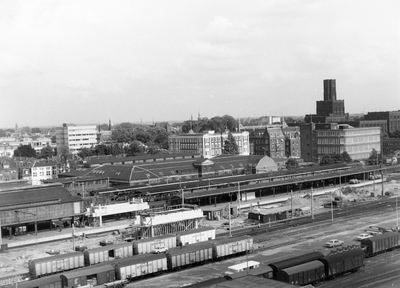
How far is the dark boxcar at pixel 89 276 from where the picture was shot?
124 ft

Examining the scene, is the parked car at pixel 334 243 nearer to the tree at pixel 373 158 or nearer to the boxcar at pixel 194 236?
the boxcar at pixel 194 236

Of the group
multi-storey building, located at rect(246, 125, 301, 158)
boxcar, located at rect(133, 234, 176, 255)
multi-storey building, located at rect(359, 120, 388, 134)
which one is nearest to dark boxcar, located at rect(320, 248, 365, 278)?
boxcar, located at rect(133, 234, 176, 255)

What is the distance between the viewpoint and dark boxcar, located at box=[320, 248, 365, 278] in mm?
39406

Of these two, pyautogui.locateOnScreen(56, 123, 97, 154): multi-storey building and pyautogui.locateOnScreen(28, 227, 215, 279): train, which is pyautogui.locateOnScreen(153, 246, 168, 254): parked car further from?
pyautogui.locateOnScreen(56, 123, 97, 154): multi-storey building

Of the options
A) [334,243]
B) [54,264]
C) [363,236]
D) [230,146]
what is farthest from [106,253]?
[230,146]

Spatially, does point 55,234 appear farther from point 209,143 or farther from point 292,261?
point 209,143

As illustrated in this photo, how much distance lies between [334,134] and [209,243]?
87655 millimetres

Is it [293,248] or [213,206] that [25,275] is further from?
[213,206]

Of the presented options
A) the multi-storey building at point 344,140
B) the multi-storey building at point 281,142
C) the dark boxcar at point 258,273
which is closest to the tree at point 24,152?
the multi-storey building at point 281,142

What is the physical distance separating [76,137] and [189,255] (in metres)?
151

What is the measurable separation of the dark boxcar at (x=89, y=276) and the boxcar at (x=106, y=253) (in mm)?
4713

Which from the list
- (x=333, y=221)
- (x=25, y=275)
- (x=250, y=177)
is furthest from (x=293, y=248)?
(x=250, y=177)

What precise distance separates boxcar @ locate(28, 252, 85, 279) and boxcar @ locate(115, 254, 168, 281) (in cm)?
471

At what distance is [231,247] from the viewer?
47.2m
